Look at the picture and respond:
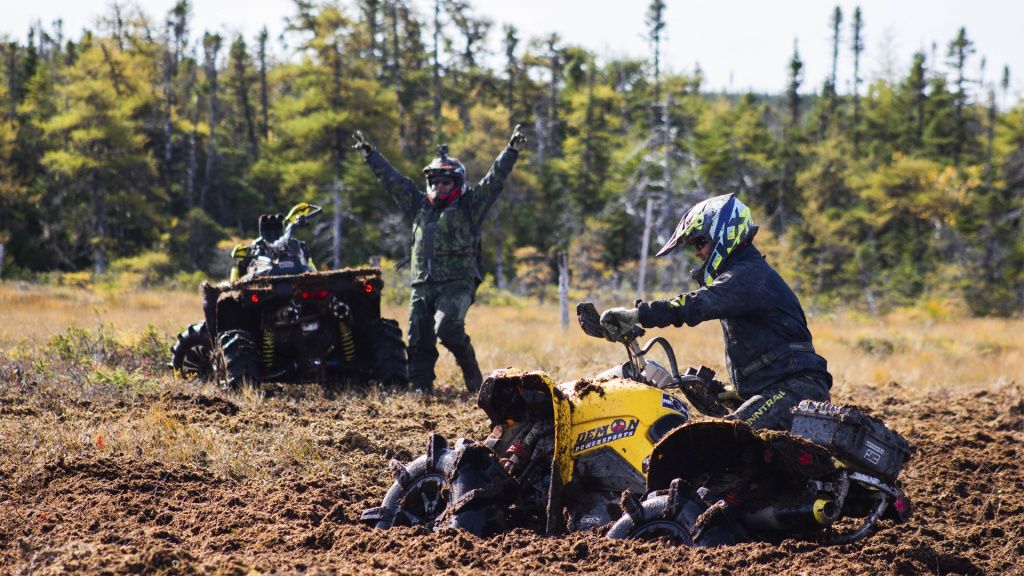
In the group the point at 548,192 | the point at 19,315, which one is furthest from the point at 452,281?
the point at 548,192

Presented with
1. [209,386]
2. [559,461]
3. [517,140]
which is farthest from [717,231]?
[209,386]

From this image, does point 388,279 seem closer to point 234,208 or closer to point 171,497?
point 234,208

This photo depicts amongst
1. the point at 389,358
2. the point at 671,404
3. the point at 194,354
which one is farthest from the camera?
the point at 194,354

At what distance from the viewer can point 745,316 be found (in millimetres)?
5523

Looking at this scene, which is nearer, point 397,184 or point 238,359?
point 238,359

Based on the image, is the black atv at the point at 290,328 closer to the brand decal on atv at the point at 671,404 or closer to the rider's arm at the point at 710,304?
the rider's arm at the point at 710,304

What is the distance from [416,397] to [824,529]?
5495mm

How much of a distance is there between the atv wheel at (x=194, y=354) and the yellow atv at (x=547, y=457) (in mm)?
5912

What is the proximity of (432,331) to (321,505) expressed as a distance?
442 centimetres

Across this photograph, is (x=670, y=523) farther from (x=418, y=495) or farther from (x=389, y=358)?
(x=389, y=358)

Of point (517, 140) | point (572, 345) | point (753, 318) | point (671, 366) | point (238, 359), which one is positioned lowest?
point (572, 345)

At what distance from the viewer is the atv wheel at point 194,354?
416 inches

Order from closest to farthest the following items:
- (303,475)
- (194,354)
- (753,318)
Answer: (753,318) < (303,475) < (194,354)

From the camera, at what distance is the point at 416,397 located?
379 inches
